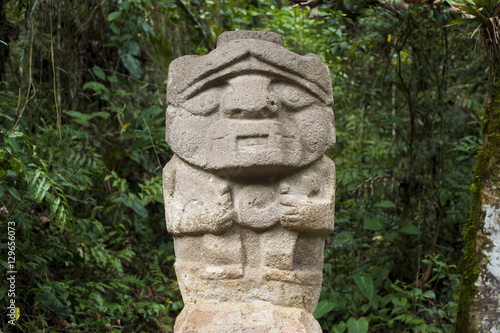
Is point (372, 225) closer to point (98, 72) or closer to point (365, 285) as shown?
point (365, 285)

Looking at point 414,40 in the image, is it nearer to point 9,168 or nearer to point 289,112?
point 289,112

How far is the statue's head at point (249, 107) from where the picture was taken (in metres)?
2.78

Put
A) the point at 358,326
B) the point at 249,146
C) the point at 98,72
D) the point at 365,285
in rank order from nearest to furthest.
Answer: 1. the point at 249,146
2. the point at 358,326
3. the point at 365,285
4. the point at 98,72

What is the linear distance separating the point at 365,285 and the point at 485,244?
1158mm

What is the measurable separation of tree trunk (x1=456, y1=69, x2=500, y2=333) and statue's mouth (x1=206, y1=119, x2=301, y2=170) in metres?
1.41

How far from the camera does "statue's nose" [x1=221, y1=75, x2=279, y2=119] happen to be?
279 centimetres

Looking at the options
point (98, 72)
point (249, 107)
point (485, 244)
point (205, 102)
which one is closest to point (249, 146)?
point (249, 107)

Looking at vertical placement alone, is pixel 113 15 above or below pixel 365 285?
above

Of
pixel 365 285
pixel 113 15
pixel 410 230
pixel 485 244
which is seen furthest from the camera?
pixel 113 15

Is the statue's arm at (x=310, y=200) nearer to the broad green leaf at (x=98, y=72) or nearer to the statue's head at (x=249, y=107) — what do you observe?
the statue's head at (x=249, y=107)

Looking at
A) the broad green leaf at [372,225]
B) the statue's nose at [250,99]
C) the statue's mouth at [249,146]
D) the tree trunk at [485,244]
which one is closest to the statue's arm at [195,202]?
the statue's mouth at [249,146]

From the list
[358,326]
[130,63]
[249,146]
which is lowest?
[358,326]

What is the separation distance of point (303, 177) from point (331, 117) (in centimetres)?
40

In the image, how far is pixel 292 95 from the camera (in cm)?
296
